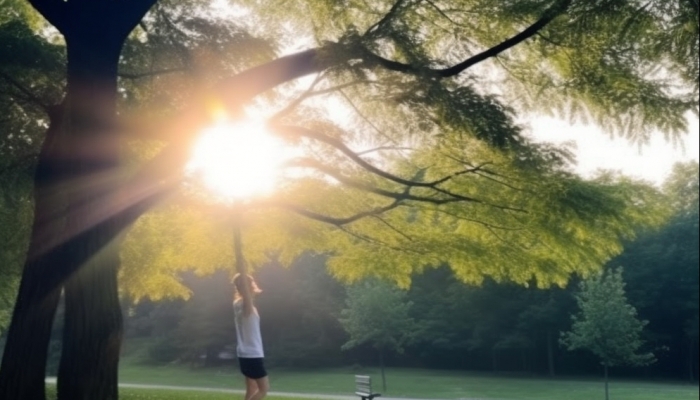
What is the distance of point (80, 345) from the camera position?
810cm

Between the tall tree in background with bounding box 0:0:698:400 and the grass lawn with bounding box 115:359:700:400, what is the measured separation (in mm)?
13475

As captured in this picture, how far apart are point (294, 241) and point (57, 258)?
7.04 m

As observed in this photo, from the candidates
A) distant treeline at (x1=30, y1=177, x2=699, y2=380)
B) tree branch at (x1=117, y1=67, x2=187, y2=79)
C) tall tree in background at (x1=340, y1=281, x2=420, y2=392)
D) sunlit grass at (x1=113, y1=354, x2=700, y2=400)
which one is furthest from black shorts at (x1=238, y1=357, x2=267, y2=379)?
distant treeline at (x1=30, y1=177, x2=699, y2=380)

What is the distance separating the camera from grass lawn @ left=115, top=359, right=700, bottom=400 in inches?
1133

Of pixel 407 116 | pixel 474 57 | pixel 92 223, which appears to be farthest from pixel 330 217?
pixel 92 223

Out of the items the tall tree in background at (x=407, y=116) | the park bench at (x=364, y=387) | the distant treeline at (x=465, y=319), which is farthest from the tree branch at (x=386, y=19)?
the distant treeline at (x=465, y=319)

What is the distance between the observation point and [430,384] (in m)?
38.7

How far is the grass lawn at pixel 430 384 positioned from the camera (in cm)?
2877

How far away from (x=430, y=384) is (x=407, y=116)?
103 ft

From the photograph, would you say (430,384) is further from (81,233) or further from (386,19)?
(81,233)

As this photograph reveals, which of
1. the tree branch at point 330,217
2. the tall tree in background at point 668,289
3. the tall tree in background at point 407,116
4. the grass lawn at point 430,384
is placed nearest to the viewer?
the tall tree in background at point 407,116

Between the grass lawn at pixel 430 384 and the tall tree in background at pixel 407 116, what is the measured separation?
13475 mm

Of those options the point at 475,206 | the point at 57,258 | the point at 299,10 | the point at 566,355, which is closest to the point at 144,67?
the point at 299,10

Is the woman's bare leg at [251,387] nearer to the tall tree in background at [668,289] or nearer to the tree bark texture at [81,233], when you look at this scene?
the tree bark texture at [81,233]
